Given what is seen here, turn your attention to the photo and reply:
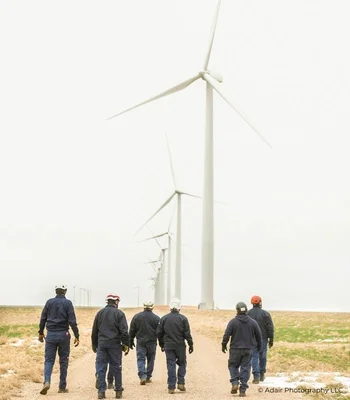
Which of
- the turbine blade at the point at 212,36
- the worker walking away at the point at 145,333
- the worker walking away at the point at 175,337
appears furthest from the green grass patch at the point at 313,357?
the turbine blade at the point at 212,36

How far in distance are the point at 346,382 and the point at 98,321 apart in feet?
25.2

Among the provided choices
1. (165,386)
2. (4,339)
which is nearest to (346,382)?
(165,386)

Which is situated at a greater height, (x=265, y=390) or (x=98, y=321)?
(x=98, y=321)

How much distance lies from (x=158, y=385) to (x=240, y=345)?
2989 mm

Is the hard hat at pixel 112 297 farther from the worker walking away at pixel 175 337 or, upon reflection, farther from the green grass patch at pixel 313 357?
the green grass patch at pixel 313 357

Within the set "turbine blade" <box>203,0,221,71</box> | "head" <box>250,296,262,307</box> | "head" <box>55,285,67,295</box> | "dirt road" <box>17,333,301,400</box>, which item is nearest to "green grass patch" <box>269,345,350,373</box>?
"dirt road" <box>17,333,301,400</box>

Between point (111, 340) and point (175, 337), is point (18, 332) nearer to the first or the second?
point (175, 337)

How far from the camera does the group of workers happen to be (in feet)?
52.2

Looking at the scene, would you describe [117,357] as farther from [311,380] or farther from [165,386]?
[311,380]

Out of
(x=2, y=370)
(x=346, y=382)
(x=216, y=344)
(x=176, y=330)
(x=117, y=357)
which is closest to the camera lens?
(x=117, y=357)

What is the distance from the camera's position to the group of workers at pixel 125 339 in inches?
627

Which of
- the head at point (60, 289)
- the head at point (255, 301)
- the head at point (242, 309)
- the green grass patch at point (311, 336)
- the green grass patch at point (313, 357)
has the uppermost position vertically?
the head at point (60, 289)

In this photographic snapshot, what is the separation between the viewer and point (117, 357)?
1591 centimetres

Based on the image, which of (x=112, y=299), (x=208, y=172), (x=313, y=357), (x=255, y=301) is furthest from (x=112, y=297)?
(x=208, y=172)
